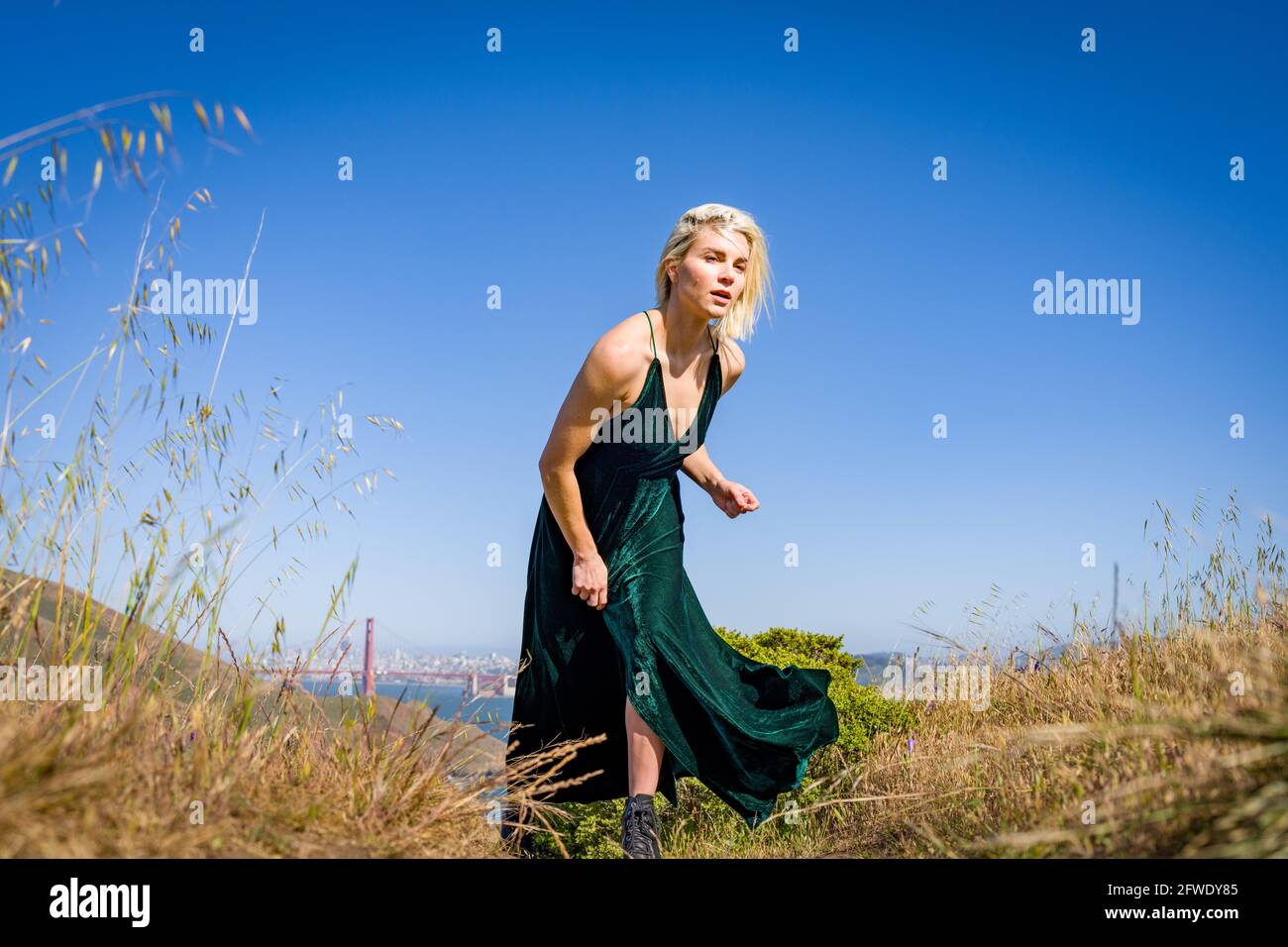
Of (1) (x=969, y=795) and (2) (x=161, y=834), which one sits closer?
(2) (x=161, y=834)

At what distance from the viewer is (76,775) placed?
1.79 meters

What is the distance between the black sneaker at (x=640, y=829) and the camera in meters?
3.23

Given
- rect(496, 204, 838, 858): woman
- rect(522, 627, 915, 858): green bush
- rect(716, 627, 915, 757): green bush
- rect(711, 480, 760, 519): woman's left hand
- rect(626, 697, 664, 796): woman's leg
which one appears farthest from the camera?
rect(716, 627, 915, 757): green bush

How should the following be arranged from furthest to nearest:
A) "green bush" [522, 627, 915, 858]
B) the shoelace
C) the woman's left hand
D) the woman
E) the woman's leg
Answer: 1. "green bush" [522, 627, 915, 858]
2. the woman's left hand
3. the woman
4. the woman's leg
5. the shoelace

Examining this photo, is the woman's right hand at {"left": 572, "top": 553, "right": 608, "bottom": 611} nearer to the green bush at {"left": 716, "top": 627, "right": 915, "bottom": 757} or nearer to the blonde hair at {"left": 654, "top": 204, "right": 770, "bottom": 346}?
the blonde hair at {"left": 654, "top": 204, "right": 770, "bottom": 346}

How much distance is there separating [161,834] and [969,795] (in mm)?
2758

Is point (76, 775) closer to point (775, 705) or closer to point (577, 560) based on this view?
point (577, 560)

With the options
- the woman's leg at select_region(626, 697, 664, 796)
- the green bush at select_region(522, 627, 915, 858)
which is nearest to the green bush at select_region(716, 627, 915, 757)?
the green bush at select_region(522, 627, 915, 858)

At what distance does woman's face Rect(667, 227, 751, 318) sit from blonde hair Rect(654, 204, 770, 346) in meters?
0.05

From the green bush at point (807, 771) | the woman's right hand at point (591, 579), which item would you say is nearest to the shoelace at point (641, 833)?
the woman's right hand at point (591, 579)

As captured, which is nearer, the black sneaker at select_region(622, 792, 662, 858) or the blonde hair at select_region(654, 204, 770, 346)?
the black sneaker at select_region(622, 792, 662, 858)

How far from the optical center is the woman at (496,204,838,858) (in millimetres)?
3588
